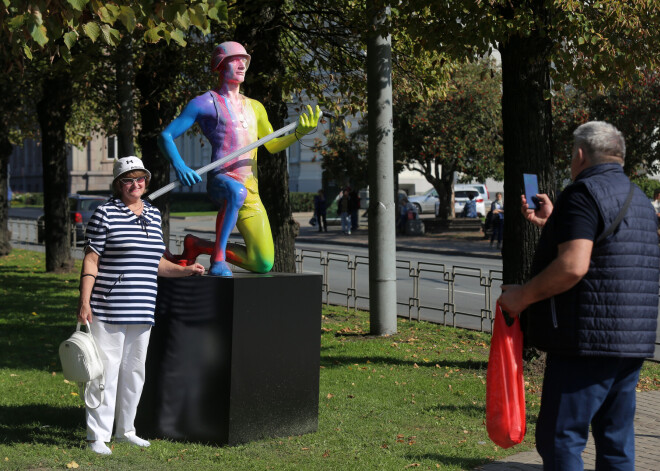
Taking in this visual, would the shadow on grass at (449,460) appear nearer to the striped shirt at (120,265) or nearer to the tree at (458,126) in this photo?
the striped shirt at (120,265)

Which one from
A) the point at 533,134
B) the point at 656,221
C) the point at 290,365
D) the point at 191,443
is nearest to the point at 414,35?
the point at 533,134

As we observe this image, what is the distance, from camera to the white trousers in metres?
5.98

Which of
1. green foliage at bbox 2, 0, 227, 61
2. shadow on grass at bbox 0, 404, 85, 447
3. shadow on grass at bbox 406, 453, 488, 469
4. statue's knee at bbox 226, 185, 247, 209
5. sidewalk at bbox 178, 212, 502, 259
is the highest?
green foliage at bbox 2, 0, 227, 61

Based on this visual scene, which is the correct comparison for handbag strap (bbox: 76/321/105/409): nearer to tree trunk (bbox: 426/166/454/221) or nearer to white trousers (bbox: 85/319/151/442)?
white trousers (bbox: 85/319/151/442)

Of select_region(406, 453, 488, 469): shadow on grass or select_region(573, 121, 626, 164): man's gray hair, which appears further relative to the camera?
select_region(406, 453, 488, 469): shadow on grass

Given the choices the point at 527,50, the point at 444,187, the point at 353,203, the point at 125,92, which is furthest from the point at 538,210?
the point at 444,187

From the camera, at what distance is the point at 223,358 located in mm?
6375

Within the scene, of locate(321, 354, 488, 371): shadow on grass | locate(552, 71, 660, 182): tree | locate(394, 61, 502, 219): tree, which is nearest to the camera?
locate(321, 354, 488, 371): shadow on grass

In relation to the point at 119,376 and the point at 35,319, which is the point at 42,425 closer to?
the point at 119,376

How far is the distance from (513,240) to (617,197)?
554cm

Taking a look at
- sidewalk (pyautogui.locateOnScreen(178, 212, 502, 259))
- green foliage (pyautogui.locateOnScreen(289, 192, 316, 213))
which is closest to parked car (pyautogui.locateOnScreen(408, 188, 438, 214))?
green foliage (pyautogui.locateOnScreen(289, 192, 316, 213))

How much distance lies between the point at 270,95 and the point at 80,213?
64.0ft

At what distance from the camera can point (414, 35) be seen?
10.5 m

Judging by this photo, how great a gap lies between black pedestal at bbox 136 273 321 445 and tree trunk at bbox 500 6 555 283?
11.4ft
